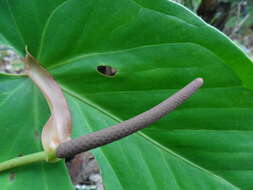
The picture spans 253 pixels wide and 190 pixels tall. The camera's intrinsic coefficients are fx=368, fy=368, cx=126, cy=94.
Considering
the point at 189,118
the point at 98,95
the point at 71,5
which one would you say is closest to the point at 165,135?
the point at 189,118

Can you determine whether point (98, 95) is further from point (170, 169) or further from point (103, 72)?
point (170, 169)

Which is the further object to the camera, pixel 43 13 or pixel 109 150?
pixel 109 150

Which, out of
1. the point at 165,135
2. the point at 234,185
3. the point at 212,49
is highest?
the point at 212,49

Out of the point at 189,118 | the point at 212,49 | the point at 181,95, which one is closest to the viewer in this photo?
the point at 181,95

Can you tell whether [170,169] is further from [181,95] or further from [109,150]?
[181,95]

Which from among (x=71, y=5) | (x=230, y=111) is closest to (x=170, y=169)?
(x=230, y=111)

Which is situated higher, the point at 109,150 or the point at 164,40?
the point at 164,40

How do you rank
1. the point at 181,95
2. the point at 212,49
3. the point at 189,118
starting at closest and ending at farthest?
the point at 181,95 → the point at 212,49 → the point at 189,118
